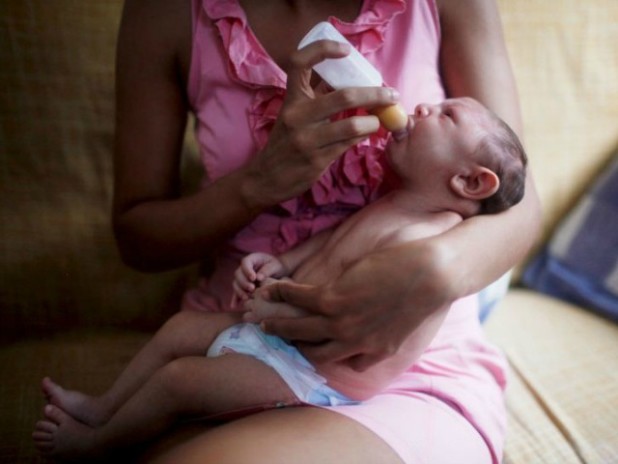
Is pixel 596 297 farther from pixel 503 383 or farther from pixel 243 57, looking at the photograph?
pixel 243 57

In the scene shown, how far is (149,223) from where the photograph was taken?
3.50 feet

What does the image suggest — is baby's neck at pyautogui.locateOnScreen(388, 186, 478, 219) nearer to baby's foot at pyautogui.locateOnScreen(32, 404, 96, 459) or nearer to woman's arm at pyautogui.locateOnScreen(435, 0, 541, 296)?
woman's arm at pyautogui.locateOnScreen(435, 0, 541, 296)

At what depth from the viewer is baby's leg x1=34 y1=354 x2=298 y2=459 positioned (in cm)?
87

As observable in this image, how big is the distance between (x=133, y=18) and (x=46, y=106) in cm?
30

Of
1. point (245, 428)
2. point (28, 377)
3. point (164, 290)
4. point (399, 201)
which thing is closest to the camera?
point (245, 428)

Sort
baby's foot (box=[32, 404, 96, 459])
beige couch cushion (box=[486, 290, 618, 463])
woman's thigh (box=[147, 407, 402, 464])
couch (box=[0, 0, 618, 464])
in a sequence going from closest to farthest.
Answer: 1. woman's thigh (box=[147, 407, 402, 464])
2. baby's foot (box=[32, 404, 96, 459])
3. beige couch cushion (box=[486, 290, 618, 463])
4. couch (box=[0, 0, 618, 464])

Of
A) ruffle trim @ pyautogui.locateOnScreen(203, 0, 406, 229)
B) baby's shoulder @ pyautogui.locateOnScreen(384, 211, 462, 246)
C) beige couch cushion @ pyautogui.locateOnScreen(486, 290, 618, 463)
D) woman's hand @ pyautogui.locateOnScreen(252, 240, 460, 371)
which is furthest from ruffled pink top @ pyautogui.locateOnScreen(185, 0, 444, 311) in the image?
beige couch cushion @ pyautogui.locateOnScreen(486, 290, 618, 463)

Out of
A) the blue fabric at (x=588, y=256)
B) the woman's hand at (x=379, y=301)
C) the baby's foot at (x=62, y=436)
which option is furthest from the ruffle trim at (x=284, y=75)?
the blue fabric at (x=588, y=256)

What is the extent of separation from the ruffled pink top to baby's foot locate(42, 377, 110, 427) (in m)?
0.32

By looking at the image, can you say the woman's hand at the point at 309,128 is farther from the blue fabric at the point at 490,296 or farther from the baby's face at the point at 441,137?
the blue fabric at the point at 490,296

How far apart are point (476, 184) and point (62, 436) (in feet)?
2.13

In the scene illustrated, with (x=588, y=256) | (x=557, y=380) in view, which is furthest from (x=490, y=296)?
(x=588, y=256)

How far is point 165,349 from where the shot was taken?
3.20 ft

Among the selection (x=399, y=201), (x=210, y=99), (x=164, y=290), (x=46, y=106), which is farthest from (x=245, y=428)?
(x=46, y=106)
